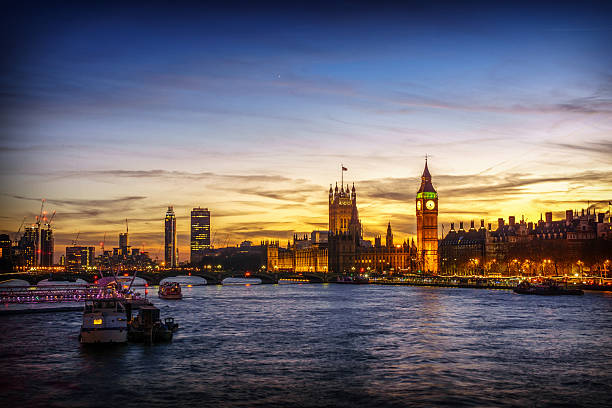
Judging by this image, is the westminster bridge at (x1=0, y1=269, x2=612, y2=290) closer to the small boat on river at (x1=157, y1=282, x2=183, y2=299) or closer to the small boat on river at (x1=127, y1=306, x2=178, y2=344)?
the small boat on river at (x1=157, y1=282, x2=183, y2=299)

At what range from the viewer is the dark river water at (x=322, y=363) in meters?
34.8

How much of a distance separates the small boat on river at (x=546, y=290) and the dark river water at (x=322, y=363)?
42317mm

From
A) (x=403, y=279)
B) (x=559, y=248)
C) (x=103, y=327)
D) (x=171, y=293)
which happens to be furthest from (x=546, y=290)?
(x=103, y=327)

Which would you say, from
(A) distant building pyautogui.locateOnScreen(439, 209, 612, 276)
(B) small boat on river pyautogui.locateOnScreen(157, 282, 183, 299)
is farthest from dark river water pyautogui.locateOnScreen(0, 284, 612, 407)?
(A) distant building pyautogui.locateOnScreen(439, 209, 612, 276)

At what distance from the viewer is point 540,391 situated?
36.2 metres

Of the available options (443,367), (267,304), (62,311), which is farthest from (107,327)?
(267,304)

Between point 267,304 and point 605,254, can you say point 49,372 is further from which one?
point 605,254

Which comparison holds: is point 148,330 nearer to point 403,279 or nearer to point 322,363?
point 322,363

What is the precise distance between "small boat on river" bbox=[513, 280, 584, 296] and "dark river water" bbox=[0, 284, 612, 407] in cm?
4232

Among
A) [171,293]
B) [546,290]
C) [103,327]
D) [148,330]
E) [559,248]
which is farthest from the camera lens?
[559,248]

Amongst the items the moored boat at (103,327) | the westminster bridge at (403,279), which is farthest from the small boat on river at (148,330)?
the westminster bridge at (403,279)

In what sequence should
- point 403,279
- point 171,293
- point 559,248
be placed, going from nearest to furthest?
point 171,293 → point 559,248 → point 403,279

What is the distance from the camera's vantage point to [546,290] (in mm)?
117438

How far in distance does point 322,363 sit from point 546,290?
8332 cm
